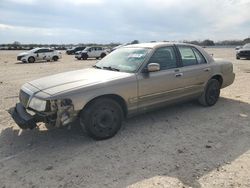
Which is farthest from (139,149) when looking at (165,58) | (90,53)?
(90,53)

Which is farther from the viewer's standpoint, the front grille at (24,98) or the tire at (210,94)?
the tire at (210,94)

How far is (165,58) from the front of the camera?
5.61m

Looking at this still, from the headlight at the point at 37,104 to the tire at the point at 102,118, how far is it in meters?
0.62

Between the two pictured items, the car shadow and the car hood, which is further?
the car hood

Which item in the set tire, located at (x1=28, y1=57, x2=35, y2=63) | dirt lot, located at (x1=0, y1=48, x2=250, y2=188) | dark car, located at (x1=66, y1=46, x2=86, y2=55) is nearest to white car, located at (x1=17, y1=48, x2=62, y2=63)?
tire, located at (x1=28, y1=57, x2=35, y2=63)

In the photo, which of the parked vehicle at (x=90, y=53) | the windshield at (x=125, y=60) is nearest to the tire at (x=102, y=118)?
the windshield at (x=125, y=60)

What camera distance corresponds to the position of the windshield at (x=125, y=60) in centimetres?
521

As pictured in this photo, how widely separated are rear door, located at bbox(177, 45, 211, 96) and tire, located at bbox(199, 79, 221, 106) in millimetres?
212

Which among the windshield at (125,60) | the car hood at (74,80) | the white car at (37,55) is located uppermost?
the white car at (37,55)

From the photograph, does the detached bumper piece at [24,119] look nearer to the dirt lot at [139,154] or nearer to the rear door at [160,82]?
the dirt lot at [139,154]

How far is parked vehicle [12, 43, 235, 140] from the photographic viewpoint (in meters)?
4.29

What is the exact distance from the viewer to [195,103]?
22.5ft

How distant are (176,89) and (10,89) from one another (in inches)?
249

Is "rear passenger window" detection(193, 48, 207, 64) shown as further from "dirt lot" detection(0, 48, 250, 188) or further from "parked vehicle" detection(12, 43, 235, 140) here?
"dirt lot" detection(0, 48, 250, 188)
